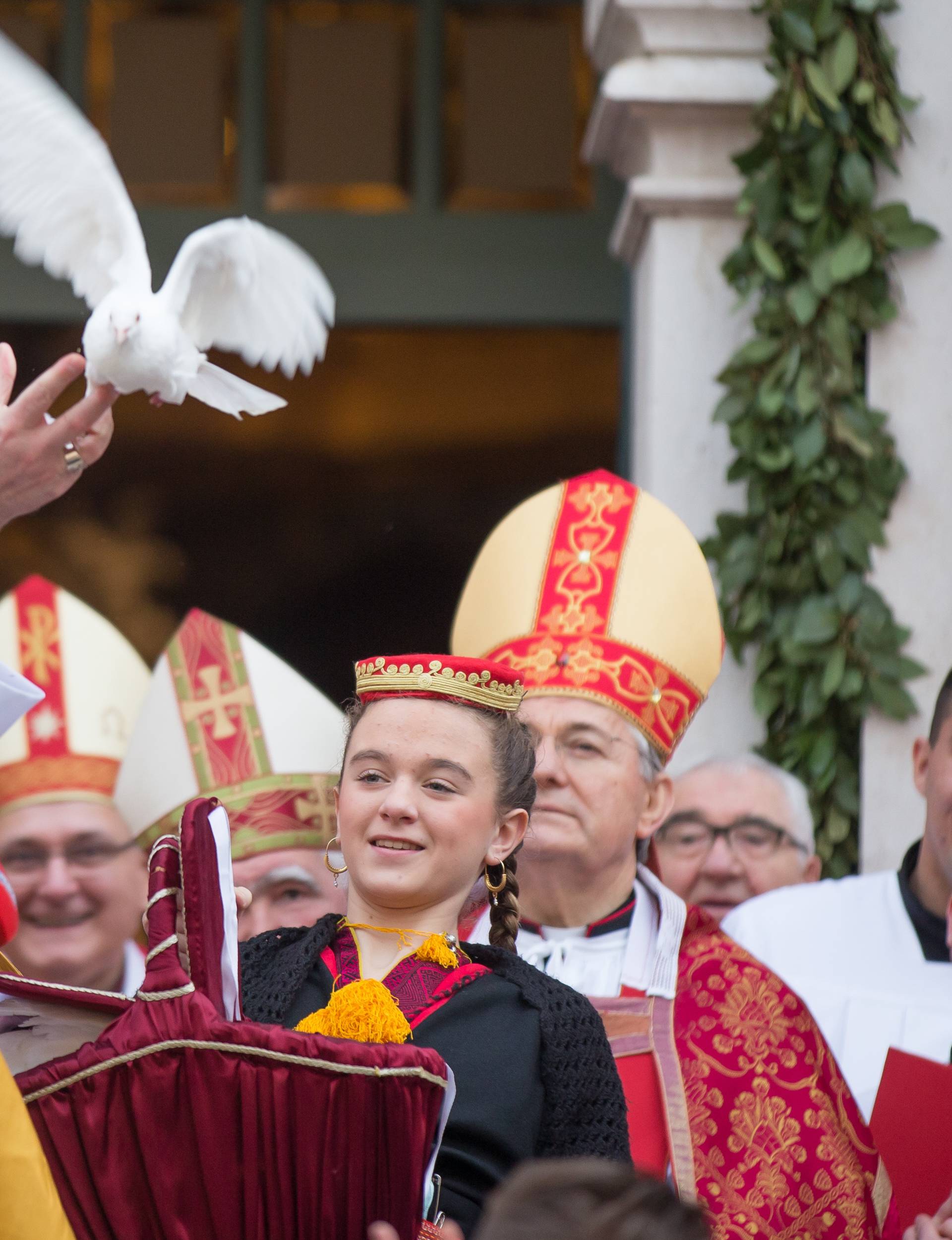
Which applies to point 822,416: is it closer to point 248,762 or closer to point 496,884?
point 248,762

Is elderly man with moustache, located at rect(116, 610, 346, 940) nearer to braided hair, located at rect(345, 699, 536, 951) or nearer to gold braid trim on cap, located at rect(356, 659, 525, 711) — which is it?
braided hair, located at rect(345, 699, 536, 951)

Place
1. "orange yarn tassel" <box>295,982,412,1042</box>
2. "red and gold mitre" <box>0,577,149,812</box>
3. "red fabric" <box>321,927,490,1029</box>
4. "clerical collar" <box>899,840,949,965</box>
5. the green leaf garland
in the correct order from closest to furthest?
"orange yarn tassel" <box>295,982,412,1042</box>
"red fabric" <box>321,927,490,1029</box>
"clerical collar" <box>899,840,949,965</box>
"red and gold mitre" <box>0,577,149,812</box>
the green leaf garland

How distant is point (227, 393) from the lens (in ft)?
9.20

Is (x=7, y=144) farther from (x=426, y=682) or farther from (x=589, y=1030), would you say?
(x=589, y=1030)

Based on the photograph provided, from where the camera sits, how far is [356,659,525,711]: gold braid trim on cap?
2.56m

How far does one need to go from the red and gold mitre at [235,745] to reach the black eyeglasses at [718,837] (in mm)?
800

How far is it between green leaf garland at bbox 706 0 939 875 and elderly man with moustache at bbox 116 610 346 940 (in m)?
1.30

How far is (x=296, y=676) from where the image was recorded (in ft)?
13.1

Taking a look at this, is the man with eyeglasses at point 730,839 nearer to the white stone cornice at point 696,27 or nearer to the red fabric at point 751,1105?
the red fabric at point 751,1105

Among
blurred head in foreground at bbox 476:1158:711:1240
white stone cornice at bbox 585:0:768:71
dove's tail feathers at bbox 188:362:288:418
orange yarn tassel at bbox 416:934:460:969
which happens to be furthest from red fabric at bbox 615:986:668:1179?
white stone cornice at bbox 585:0:768:71

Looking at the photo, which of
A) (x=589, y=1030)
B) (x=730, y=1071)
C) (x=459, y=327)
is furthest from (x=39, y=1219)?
(x=459, y=327)

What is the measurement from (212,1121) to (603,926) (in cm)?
145

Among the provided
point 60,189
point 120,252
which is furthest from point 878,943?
point 60,189

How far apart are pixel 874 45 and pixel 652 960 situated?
2.57 meters
